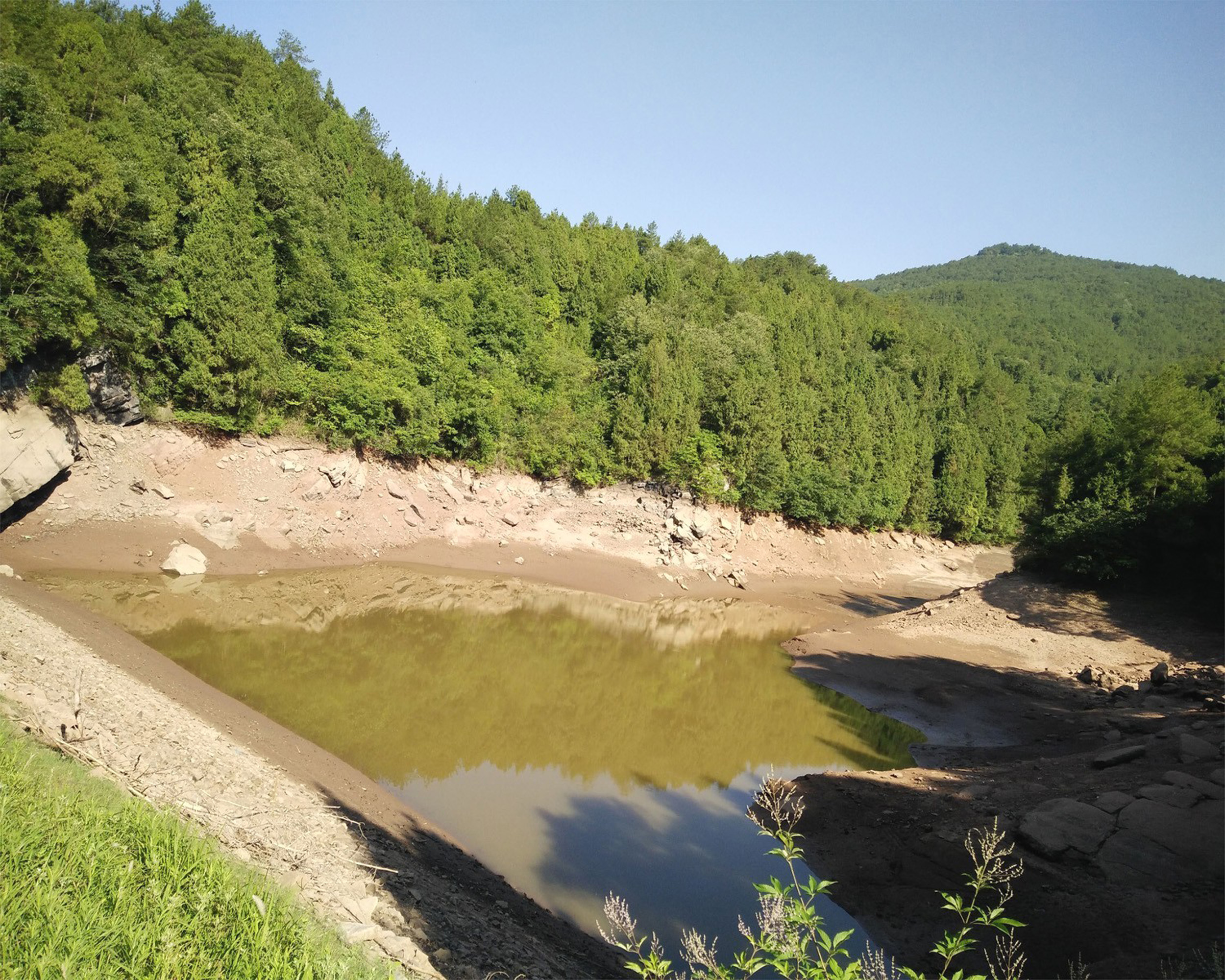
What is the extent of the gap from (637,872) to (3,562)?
824 inches

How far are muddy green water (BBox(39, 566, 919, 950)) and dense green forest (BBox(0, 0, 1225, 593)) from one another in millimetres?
8462

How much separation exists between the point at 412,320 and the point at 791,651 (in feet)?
77.3

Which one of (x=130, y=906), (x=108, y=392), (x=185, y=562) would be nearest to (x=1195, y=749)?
(x=130, y=906)

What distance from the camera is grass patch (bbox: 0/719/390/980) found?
4.11m

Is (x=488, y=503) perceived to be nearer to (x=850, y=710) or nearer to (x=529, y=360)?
(x=529, y=360)

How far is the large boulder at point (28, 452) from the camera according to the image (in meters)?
20.6

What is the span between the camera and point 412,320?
3372 centimetres

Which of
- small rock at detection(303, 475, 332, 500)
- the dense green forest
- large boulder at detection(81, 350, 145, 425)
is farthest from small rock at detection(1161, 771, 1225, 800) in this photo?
large boulder at detection(81, 350, 145, 425)

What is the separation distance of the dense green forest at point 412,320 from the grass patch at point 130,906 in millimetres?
20691

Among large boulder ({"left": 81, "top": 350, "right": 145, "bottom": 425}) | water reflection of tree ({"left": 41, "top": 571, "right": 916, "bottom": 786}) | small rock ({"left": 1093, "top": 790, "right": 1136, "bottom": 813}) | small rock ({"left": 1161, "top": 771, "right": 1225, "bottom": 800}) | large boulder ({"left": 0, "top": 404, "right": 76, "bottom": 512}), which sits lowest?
water reflection of tree ({"left": 41, "top": 571, "right": 916, "bottom": 786})

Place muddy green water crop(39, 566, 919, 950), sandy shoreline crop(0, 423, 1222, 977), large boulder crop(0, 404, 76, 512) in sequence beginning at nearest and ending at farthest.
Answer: sandy shoreline crop(0, 423, 1222, 977)
muddy green water crop(39, 566, 919, 950)
large boulder crop(0, 404, 76, 512)

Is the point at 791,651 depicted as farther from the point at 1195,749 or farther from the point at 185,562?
the point at 185,562

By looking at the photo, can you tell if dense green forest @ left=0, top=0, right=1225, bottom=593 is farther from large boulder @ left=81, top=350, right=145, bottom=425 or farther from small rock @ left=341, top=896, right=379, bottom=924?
small rock @ left=341, top=896, right=379, bottom=924

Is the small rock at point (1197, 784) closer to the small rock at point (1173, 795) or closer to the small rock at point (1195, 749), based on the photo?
the small rock at point (1173, 795)
